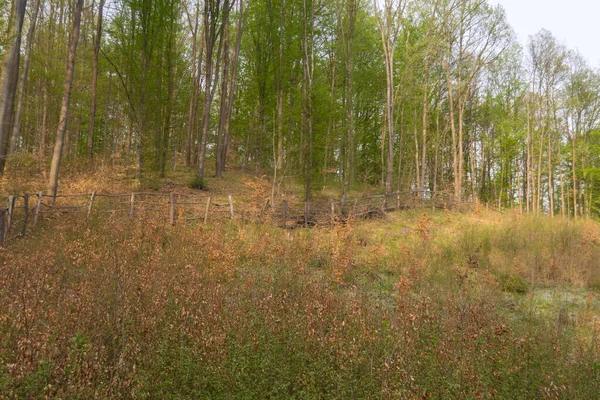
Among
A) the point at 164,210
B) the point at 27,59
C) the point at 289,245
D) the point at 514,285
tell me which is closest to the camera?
the point at 514,285

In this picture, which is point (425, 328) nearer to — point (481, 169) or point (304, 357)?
point (304, 357)

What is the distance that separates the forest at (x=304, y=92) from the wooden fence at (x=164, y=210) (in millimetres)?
1256

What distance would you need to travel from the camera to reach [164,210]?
1291cm

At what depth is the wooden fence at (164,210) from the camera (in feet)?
31.9

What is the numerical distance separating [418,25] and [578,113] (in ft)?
48.8

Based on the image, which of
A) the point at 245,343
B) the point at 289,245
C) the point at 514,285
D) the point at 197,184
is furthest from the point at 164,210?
the point at 514,285

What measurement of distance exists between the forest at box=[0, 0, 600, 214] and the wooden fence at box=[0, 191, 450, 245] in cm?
126

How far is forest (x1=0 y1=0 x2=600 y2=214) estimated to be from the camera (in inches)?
698

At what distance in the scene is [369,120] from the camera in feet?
92.9

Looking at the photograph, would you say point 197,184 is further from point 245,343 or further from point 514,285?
point 245,343

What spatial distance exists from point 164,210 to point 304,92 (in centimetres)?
800

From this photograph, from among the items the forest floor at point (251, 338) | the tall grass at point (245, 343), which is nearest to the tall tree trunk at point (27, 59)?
the forest floor at point (251, 338)

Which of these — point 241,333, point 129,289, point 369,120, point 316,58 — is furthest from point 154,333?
point 369,120

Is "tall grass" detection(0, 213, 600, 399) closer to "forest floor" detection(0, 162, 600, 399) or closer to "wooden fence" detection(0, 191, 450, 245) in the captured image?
"forest floor" detection(0, 162, 600, 399)
